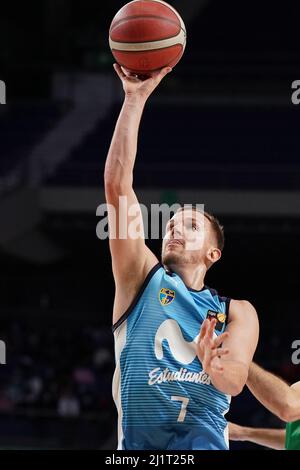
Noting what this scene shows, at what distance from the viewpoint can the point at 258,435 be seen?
4703mm

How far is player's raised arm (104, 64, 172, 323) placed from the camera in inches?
148

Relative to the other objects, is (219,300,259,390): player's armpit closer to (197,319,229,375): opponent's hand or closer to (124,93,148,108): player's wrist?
(197,319,229,375): opponent's hand

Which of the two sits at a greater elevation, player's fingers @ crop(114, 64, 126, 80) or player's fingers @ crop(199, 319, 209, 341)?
player's fingers @ crop(114, 64, 126, 80)

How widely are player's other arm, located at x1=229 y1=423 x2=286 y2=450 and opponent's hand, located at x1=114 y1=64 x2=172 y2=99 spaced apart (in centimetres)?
171

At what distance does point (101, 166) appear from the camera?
15.7 m

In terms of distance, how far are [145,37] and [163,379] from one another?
161 cm

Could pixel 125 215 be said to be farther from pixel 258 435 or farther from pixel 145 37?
pixel 258 435

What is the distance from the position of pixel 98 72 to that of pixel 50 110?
1.29 meters

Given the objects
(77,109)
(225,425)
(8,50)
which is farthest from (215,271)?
(225,425)

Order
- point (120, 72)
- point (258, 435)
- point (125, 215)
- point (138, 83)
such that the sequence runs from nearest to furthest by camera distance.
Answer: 1. point (125, 215)
2. point (138, 83)
3. point (120, 72)
4. point (258, 435)

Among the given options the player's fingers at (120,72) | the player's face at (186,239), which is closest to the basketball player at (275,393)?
the player's face at (186,239)

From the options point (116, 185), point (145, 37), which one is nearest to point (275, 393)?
point (116, 185)

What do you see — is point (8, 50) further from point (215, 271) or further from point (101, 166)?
point (215, 271)

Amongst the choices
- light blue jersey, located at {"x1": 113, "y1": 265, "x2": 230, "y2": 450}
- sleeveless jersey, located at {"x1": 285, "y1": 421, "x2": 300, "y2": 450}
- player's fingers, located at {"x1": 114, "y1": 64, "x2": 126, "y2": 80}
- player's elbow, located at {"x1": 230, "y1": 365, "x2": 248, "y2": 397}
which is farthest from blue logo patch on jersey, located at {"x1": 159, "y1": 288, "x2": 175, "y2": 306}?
sleeveless jersey, located at {"x1": 285, "y1": 421, "x2": 300, "y2": 450}
